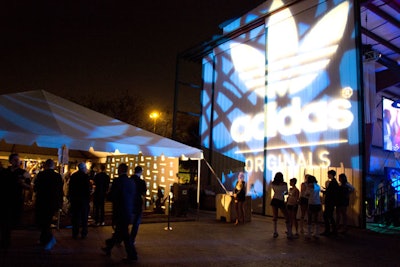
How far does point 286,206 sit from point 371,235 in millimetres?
2950

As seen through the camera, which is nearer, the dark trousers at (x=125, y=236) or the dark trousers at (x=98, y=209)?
the dark trousers at (x=125, y=236)

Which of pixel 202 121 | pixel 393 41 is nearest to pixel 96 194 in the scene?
pixel 202 121

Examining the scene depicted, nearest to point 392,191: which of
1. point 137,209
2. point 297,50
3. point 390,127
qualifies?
point 390,127

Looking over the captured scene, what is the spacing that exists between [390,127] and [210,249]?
45.0 ft

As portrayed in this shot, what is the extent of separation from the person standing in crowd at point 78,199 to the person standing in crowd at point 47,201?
44.2 inches

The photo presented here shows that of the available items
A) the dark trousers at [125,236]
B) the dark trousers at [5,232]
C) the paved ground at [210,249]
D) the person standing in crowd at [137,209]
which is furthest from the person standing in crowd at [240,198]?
the dark trousers at [5,232]

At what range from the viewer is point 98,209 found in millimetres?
9781

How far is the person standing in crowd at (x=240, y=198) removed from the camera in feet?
36.6

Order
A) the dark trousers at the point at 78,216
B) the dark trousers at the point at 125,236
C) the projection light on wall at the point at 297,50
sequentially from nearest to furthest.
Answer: the dark trousers at the point at 125,236 < the dark trousers at the point at 78,216 < the projection light on wall at the point at 297,50

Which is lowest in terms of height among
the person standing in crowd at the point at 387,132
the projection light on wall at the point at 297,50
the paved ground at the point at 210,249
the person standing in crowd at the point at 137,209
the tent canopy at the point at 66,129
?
the paved ground at the point at 210,249

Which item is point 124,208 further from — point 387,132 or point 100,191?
point 387,132

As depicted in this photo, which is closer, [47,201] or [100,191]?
[47,201]

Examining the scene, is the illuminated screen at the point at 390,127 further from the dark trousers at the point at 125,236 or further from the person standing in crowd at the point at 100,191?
the dark trousers at the point at 125,236

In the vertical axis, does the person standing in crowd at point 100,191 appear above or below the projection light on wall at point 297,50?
below
